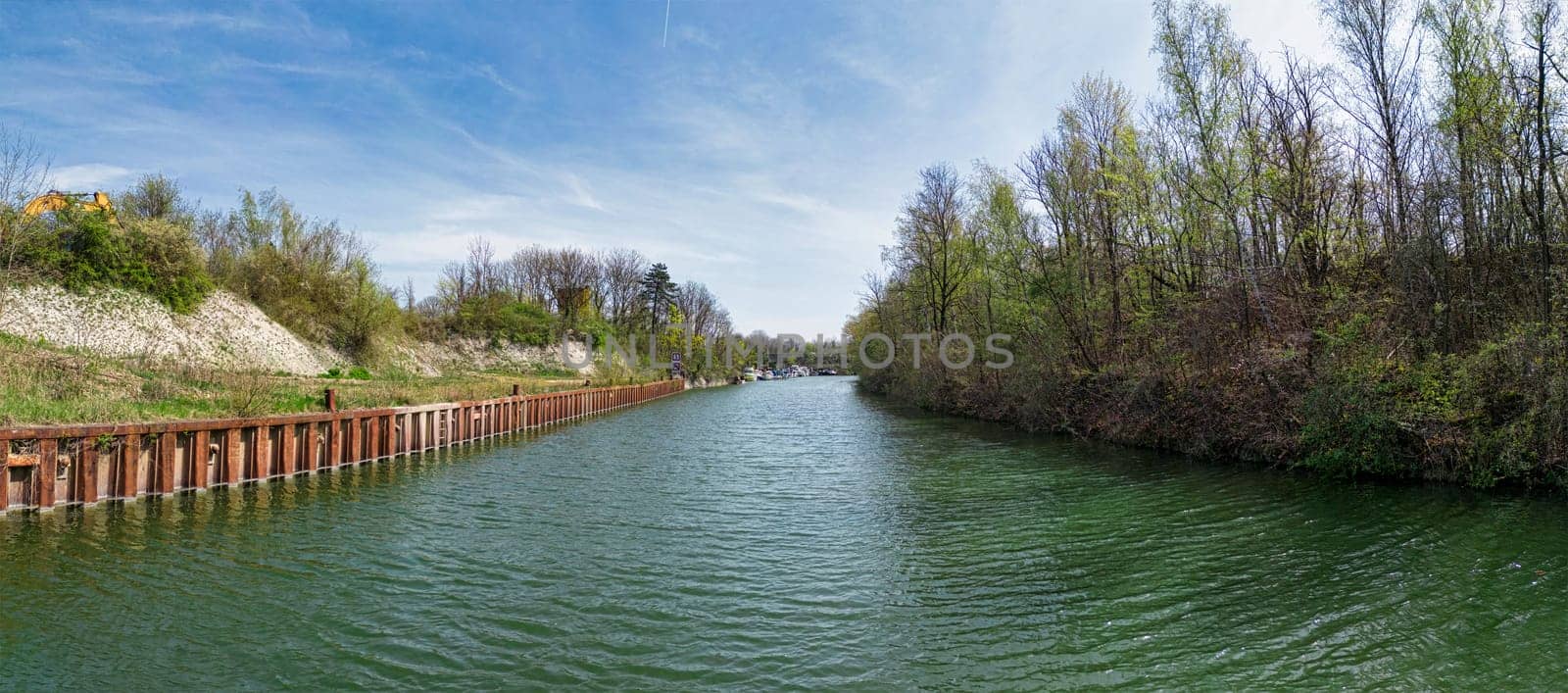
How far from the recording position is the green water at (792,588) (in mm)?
5484

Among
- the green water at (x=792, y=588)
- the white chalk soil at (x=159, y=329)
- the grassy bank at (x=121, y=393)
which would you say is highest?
the white chalk soil at (x=159, y=329)

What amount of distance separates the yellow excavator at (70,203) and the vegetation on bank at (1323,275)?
30.1 m

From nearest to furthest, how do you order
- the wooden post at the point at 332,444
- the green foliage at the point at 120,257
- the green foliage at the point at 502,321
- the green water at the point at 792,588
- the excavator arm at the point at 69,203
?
the green water at the point at 792,588 < the wooden post at the point at 332,444 < the excavator arm at the point at 69,203 < the green foliage at the point at 120,257 < the green foliage at the point at 502,321

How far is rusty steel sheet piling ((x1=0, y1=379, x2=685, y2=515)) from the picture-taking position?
10.0 metres

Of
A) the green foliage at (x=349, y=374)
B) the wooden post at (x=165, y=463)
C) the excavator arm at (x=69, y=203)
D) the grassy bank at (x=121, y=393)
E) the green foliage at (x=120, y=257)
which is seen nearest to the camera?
the wooden post at (x=165, y=463)

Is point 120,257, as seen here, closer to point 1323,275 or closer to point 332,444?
point 332,444

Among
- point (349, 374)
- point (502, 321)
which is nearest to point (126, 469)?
point (349, 374)

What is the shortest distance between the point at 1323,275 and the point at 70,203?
3626cm

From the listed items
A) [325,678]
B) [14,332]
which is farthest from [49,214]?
[325,678]

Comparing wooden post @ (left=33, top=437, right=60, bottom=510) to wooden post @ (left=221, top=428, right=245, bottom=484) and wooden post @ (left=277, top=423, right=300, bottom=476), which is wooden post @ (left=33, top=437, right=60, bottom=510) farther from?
wooden post @ (left=277, top=423, right=300, bottom=476)

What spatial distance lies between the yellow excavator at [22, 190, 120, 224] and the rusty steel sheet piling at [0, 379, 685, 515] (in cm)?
1287

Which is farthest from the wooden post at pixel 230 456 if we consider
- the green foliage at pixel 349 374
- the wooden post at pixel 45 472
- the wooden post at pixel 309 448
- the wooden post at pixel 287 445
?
the green foliage at pixel 349 374

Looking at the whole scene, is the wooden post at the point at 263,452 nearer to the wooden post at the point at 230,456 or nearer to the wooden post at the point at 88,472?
the wooden post at the point at 230,456

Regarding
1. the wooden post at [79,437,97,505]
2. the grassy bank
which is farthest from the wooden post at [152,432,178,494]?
the wooden post at [79,437,97,505]
